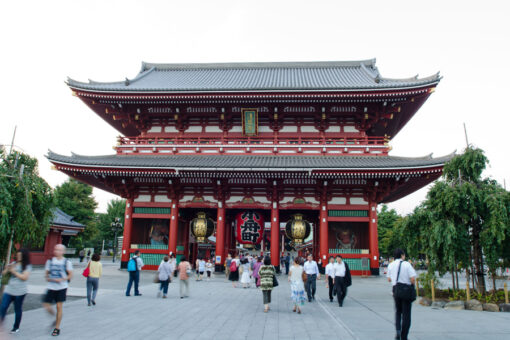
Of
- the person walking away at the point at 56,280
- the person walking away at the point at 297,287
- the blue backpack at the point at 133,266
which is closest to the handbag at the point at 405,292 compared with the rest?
the person walking away at the point at 297,287

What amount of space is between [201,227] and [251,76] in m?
14.8

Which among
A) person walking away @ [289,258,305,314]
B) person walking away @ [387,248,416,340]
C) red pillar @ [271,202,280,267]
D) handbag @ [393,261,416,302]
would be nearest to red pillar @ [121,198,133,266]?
red pillar @ [271,202,280,267]

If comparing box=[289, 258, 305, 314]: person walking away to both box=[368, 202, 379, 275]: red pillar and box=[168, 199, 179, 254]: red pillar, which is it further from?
box=[168, 199, 179, 254]: red pillar

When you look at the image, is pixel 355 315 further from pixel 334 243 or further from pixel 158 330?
pixel 334 243

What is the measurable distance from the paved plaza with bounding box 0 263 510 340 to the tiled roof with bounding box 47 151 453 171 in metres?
8.15

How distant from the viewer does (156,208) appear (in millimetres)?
21938

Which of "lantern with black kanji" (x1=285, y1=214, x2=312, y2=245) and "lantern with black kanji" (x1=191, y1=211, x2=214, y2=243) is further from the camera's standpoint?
"lantern with black kanji" (x1=191, y1=211, x2=214, y2=243)

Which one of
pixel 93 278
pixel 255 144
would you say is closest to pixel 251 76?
pixel 255 144

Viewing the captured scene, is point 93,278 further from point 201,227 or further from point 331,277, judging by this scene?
point 201,227

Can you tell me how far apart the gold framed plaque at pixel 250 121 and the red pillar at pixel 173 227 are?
22.4 feet

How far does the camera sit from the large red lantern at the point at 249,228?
69.9ft

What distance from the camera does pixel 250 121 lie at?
22469 millimetres

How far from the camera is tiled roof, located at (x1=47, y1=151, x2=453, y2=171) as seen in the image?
1841 cm

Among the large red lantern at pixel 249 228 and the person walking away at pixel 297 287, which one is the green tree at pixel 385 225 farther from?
the person walking away at pixel 297 287
